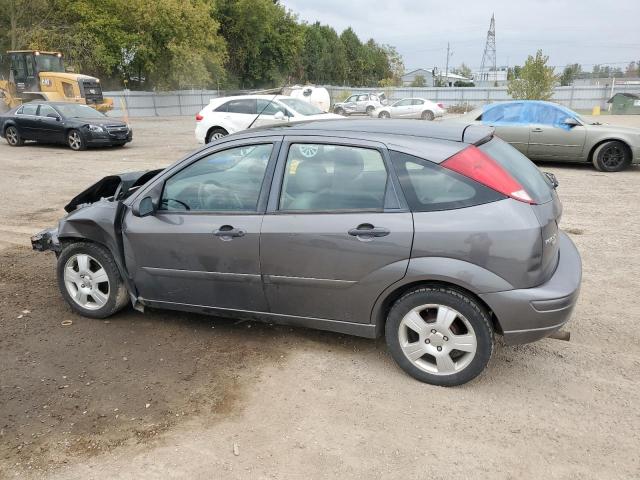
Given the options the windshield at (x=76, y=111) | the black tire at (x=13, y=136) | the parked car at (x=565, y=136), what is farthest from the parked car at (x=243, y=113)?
the black tire at (x=13, y=136)

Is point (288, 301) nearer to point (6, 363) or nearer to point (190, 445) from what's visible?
point (190, 445)

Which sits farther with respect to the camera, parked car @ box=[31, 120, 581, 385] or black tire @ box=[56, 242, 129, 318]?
black tire @ box=[56, 242, 129, 318]

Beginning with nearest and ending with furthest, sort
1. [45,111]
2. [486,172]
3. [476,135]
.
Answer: [486,172], [476,135], [45,111]

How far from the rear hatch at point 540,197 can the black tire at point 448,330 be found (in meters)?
0.42

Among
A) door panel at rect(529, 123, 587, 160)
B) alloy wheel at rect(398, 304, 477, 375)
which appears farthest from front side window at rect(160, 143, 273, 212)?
door panel at rect(529, 123, 587, 160)

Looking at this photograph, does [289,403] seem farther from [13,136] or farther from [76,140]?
[13,136]

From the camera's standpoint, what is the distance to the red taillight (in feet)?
10.1

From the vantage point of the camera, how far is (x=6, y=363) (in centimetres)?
367

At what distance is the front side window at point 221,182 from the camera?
3.62 m

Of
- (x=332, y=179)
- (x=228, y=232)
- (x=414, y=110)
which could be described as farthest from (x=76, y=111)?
(x=414, y=110)

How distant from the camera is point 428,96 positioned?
44.8 metres

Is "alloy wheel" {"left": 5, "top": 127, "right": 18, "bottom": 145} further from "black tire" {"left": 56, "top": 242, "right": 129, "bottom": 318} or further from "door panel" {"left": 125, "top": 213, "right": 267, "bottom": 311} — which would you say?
"door panel" {"left": 125, "top": 213, "right": 267, "bottom": 311}

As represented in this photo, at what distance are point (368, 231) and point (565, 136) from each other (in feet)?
31.3

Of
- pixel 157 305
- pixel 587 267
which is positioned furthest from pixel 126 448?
pixel 587 267
